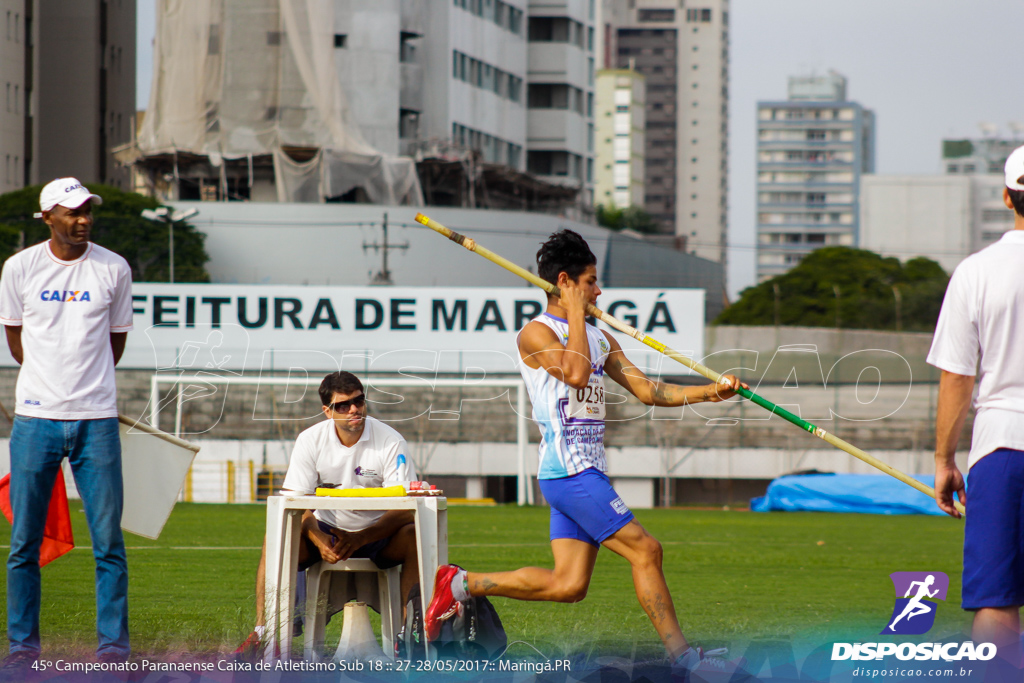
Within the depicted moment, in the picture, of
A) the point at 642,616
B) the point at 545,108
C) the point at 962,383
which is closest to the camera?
the point at 962,383

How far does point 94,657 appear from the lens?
4816 mm

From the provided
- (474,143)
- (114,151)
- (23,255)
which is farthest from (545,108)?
(23,255)

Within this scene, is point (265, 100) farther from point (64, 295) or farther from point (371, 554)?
point (64, 295)

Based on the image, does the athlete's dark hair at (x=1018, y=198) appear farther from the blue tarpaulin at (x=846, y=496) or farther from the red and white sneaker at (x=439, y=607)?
the blue tarpaulin at (x=846, y=496)

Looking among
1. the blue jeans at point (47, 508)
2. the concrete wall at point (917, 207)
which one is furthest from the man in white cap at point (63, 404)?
the concrete wall at point (917, 207)

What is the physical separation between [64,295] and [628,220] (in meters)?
77.4

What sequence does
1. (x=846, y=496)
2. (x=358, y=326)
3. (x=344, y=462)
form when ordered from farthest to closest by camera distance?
(x=358, y=326), (x=846, y=496), (x=344, y=462)

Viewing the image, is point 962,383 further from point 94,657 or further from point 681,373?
point 681,373

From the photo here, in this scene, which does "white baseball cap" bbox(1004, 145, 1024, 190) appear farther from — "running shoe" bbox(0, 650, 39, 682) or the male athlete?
"running shoe" bbox(0, 650, 39, 682)

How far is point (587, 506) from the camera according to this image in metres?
4.98

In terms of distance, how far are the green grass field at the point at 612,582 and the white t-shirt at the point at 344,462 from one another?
696 millimetres

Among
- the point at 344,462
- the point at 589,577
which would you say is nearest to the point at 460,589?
the point at 589,577

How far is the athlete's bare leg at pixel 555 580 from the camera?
199 inches

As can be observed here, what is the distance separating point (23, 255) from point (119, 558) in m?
1.28
